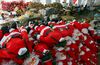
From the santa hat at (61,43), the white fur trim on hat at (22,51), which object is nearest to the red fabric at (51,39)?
the santa hat at (61,43)

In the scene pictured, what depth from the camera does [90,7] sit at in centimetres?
257

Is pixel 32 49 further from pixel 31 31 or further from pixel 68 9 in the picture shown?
pixel 68 9

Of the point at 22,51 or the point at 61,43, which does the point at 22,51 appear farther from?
the point at 61,43

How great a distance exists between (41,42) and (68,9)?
1.35 metres

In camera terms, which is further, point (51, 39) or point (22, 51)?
point (51, 39)

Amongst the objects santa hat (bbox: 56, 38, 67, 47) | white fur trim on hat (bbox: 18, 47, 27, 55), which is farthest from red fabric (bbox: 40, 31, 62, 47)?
white fur trim on hat (bbox: 18, 47, 27, 55)

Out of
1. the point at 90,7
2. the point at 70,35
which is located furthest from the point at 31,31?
the point at 90,7

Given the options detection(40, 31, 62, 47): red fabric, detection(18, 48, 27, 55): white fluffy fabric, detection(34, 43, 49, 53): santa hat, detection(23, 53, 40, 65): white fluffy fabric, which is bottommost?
detection(23, 53, 40, 65): white fluffy fabric

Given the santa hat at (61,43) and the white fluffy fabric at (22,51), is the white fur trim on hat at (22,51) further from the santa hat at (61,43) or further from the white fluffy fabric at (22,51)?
the santa hat at (61,43)

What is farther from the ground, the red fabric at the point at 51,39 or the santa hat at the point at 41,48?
the red fabric at the point at 51,39

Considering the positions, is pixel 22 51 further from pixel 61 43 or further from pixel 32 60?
pixel 61 43

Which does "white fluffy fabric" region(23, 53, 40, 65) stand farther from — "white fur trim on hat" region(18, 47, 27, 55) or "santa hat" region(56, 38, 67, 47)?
"santa hat" region(56, 38, 67, 47)

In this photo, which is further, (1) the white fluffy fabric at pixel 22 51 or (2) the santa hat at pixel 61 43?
(2) the santa hat at pixel 61 43

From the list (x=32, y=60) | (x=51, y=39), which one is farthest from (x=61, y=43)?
(x=32, y=60)
